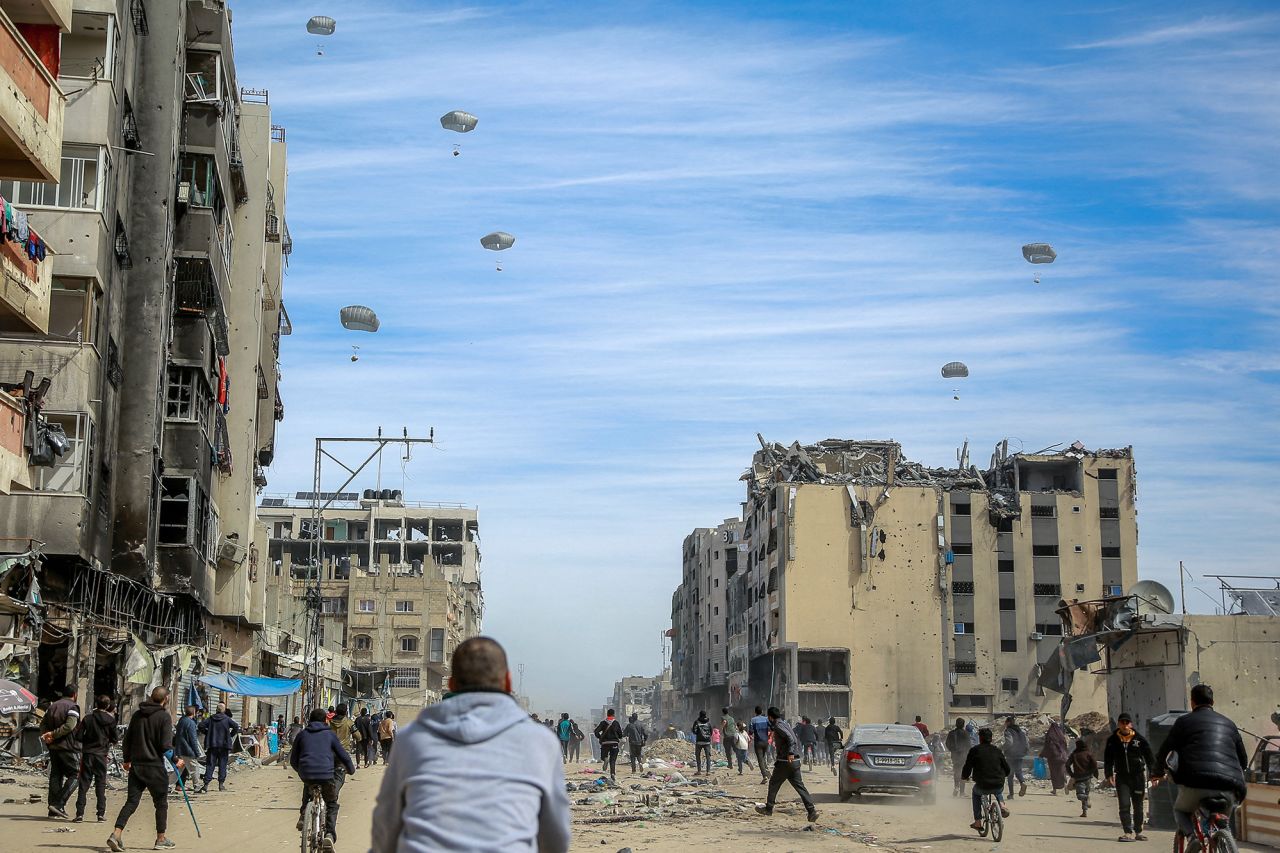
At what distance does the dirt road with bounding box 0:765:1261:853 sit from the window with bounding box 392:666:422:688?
75.1 meters

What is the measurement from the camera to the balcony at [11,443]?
2119 cm

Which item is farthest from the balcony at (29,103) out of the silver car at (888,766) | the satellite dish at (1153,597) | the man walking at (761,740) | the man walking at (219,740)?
the satellite dish at (1153,597)

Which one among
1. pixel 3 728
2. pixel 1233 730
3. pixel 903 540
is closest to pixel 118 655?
pixel 3 728

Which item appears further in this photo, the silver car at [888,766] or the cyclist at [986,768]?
the silver car at [888,766]

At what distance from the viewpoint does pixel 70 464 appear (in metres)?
30.5

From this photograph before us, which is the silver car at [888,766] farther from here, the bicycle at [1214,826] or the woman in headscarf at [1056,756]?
the bicycle at [1214,826]

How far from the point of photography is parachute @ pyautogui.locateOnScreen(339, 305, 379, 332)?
205 feet

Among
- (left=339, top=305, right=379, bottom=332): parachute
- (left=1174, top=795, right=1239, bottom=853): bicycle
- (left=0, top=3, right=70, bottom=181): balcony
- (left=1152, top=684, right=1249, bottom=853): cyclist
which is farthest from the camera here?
(left=339, top=305, right=379, bottom=332): parachute

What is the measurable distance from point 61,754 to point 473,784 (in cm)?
1722

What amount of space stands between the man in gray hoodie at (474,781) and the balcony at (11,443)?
18.6m

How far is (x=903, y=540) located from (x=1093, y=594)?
545 inches

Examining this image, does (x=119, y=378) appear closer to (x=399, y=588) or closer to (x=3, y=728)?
(x=3, y=728)

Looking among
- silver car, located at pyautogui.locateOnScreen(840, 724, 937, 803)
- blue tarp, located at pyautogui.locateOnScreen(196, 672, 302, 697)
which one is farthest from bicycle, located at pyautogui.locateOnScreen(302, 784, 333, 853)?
blue tarp, located at pyautogui.locateOnScreen(196, 672, 302, 697)

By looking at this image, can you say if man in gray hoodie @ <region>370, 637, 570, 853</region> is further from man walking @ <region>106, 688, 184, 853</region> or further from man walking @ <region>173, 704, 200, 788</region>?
man walking @ <region>173, 704, 200, 788</region>
